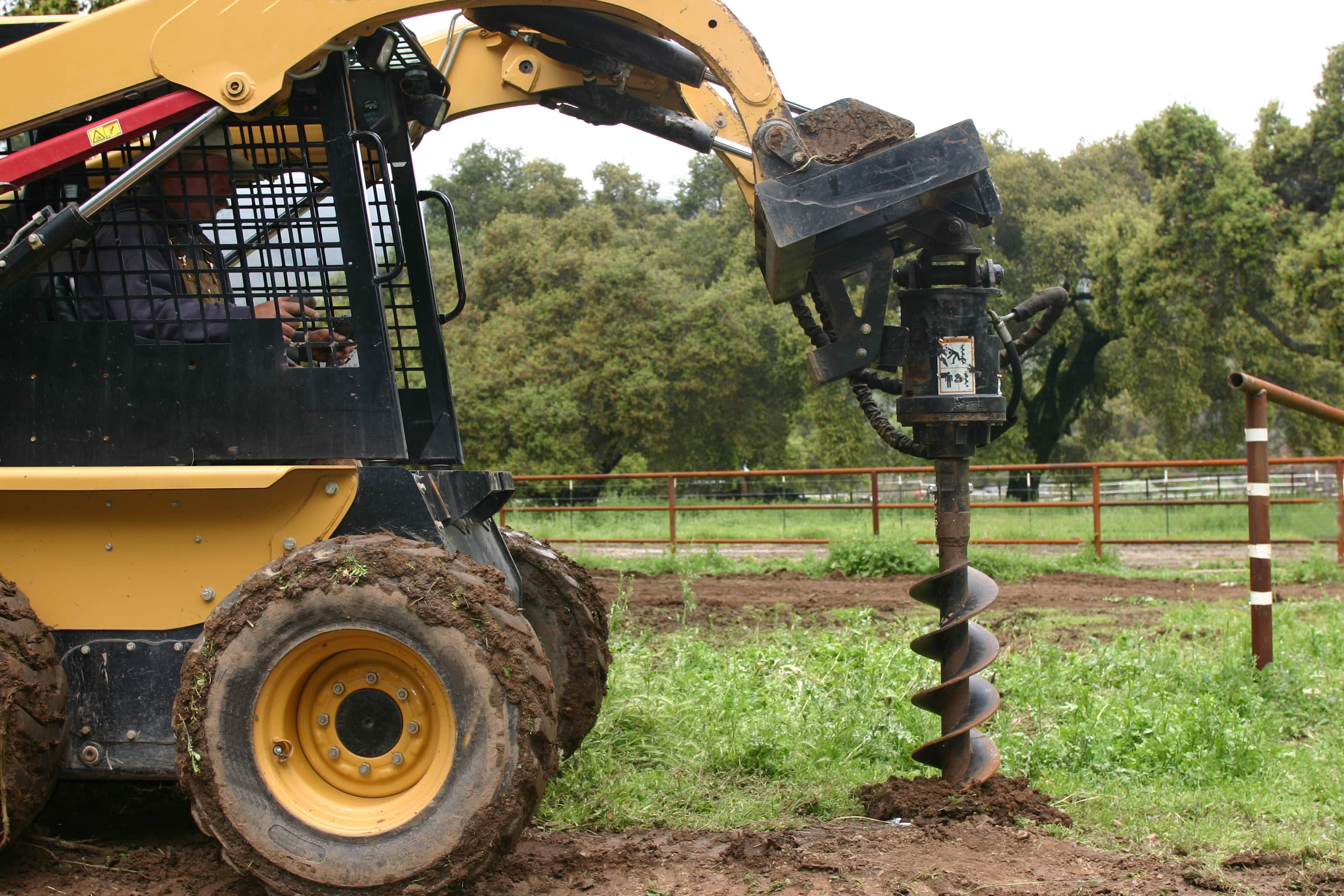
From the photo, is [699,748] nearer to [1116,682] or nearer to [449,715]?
[449,715]

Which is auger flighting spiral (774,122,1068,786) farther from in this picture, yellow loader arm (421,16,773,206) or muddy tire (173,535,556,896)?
muddy tire (173,535,556,896)

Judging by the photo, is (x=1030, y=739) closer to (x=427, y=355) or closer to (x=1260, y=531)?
(x=1260, y=531)

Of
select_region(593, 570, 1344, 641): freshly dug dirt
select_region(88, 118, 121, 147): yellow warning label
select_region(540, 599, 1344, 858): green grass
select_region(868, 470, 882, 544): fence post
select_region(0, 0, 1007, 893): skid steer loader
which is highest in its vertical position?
select_region(88, 118, 121, 147): yellow warning label

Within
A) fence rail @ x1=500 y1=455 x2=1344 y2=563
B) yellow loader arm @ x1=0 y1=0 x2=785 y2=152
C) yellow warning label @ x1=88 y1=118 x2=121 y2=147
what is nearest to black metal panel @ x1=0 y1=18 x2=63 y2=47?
yellow loader arm @ x1=0 y1=0 x2=785 y2=152

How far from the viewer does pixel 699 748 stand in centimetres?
460

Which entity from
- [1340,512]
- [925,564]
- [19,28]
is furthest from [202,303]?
[1340,512]

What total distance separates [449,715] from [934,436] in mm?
1890

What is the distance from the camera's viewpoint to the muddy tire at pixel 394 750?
9.65ft

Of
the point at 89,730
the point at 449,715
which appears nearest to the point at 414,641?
the point at 449,715

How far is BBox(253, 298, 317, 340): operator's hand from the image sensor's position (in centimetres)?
351

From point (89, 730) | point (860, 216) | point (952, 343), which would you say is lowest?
point (89, 730)

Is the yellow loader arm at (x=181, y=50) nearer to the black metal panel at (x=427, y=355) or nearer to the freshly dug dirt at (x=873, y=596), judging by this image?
the black metal panel at (x=427, y=355)

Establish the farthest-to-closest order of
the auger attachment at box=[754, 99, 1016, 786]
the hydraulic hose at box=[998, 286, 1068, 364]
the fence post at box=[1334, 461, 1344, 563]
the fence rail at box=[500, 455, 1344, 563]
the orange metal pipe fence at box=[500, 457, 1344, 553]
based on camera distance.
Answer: the fence rail at box=[500, 455, 1344, 563] → the orange metal pipe fence at box=[500, 457, 1344, 553] → the fence post at box=[1334, 461, 1344, 563] → the hydraulic hose at box=[998, 286, 1068, 364] → the auger attachment at box=[754, 99, 1016, 786]

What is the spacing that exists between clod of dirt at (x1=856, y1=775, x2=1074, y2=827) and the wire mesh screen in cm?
231
